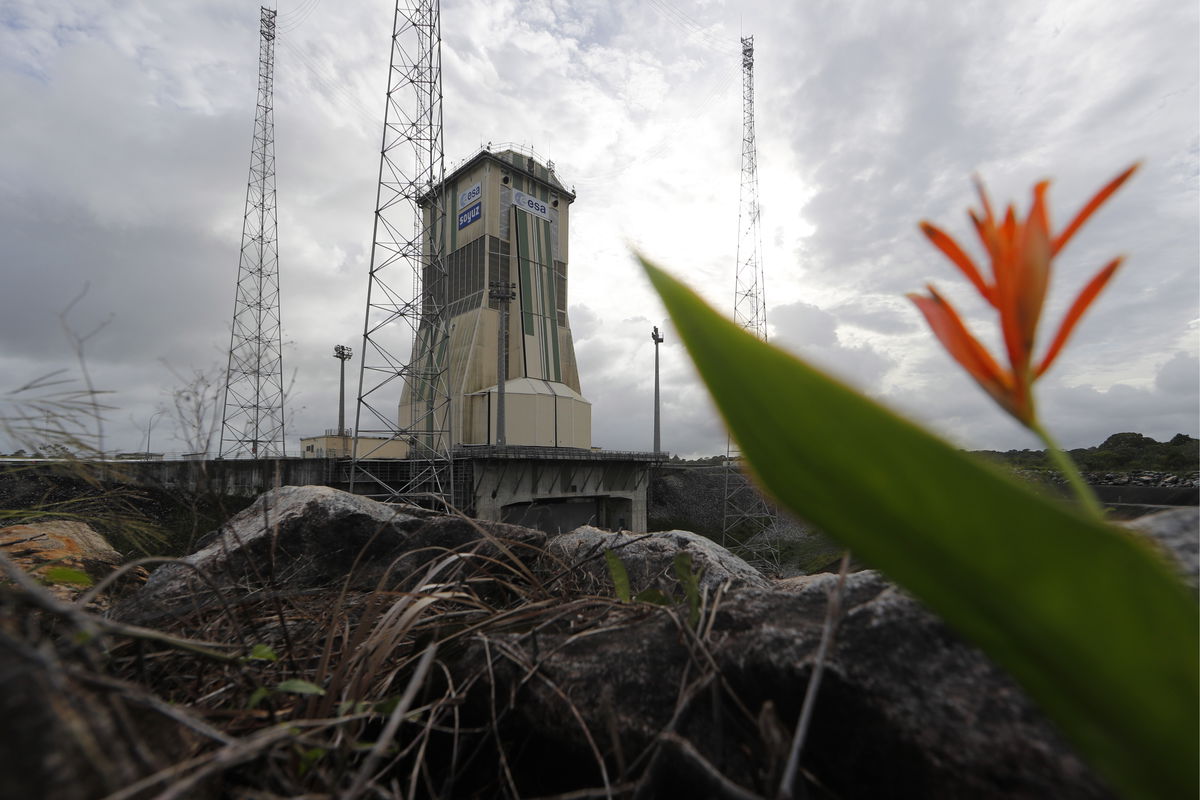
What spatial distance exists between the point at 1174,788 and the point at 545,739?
→ 70 cm

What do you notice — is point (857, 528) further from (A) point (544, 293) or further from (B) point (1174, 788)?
(A) point (544, 293)

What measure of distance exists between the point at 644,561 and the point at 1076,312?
163 cm

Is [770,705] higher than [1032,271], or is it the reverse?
[1032,271]

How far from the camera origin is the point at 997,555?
351 millimetres

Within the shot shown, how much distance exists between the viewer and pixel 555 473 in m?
21.6

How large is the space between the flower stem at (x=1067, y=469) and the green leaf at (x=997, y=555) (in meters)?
0.13

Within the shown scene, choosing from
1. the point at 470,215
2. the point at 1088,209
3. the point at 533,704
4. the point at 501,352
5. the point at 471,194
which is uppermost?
the point at 471,194

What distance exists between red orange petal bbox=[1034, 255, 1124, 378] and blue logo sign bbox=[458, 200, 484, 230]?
26.5 metres

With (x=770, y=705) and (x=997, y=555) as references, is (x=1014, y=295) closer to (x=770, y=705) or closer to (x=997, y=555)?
(x=997, y=555)

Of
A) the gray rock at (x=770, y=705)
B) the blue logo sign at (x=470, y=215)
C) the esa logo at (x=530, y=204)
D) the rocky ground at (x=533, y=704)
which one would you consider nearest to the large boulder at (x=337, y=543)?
the rocky ground at (x=533, y=704)

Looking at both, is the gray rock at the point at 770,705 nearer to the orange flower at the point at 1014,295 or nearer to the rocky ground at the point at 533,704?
the rocky ground at the point at 533,704

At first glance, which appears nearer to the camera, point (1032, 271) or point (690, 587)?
point (1032, 271)

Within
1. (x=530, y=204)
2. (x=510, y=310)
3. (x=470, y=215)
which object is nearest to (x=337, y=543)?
(x=510, y=310)

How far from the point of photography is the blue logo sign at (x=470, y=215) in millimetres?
25328
